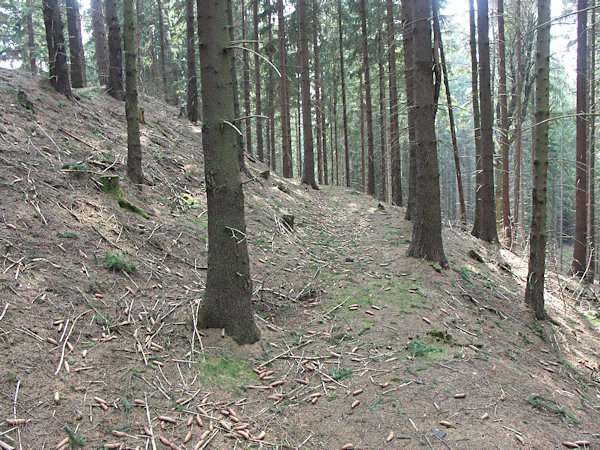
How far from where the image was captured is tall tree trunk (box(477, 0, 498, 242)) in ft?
34.2

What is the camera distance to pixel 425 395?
11.7 ft

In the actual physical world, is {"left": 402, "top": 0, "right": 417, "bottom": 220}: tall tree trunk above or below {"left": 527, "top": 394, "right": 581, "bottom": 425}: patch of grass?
above

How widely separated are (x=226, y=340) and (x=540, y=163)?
19.7 ft

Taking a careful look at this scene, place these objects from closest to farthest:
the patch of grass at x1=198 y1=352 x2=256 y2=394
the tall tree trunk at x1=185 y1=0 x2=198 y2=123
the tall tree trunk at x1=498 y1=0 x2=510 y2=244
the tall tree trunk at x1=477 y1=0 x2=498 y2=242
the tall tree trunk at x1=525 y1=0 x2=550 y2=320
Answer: the patch of grass at x1=198 y1=352 x2=256 y2=394 → the tall tree trunk at x1=525 y1=0 x2=550 y2=320 → the tall tree trunk at x1=477 y1=0 x2=498 y2=242 → the tall tree trunk at x1=498 y1=0 x2=510 y2=244 → the tall tree trunk at x1=185 y1=0 x2=198 y2=123

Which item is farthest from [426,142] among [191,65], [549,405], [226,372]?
[191,65]

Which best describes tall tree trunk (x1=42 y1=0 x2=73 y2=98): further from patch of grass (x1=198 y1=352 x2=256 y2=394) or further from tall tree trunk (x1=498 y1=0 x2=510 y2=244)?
tall tree trunk (x1=498 y1=0 x2=510 y2=244)

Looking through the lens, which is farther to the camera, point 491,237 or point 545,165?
point 491,237

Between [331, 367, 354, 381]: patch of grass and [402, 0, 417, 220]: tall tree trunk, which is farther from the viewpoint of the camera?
[402, 0, 417, 220]: tall tree trunk

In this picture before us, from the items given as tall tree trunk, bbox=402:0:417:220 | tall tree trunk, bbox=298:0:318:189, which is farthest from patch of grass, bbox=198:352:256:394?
tall tree trunk, bbox=298:0:318:189

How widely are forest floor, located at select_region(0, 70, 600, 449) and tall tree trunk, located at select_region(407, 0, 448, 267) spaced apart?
489mm

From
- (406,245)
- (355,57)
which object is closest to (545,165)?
(406,245)

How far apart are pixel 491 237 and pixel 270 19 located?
1555 cm

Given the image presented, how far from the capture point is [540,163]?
21.6ft

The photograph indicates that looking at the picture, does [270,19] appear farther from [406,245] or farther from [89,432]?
[89,432]
